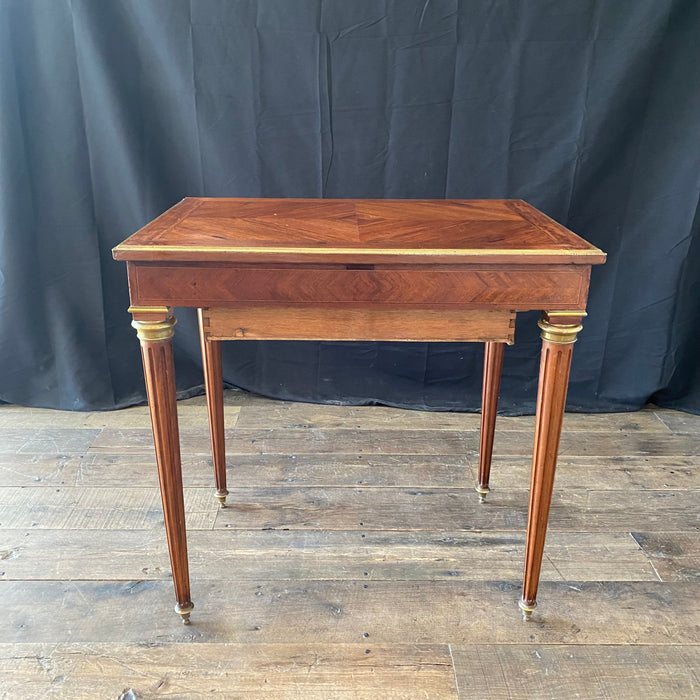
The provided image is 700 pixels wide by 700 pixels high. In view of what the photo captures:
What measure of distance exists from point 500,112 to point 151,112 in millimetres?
1076

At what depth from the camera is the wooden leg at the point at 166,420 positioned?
3.44 ft

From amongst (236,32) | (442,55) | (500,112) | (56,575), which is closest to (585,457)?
(500,112)

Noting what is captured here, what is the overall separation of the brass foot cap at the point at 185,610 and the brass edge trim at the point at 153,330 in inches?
21.4

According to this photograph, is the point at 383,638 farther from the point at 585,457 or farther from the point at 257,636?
the point at 585,457

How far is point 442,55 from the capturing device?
6.06ft

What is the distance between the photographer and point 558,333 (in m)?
1.06

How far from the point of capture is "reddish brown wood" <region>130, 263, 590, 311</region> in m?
1.02

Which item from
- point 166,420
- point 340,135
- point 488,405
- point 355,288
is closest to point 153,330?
point 166,420

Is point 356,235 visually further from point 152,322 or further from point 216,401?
point 216,401

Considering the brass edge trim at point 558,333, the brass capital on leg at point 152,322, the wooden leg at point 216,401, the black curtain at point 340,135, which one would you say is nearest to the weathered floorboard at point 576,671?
the brass edge trim at point 558,333

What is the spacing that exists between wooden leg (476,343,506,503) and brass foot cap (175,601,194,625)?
0.79m

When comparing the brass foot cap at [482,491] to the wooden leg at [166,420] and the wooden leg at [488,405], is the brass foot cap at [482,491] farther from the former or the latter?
the wooden leg at [166,420]

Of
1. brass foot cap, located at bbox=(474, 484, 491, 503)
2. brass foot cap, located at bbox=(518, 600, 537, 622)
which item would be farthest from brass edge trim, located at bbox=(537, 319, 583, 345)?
brass foot cap, located at bbox=(474, 484, 491, 503)

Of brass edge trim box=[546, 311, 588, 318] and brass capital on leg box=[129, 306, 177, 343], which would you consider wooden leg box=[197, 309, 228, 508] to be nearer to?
brass capital on leg box=[129, 306, 177, 343]
